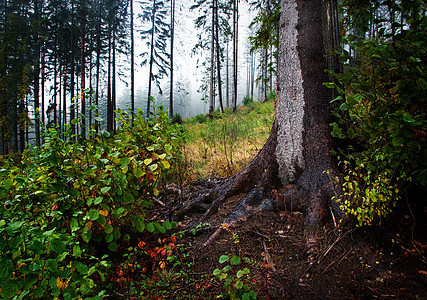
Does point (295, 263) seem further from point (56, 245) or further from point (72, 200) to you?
point (72, 200)

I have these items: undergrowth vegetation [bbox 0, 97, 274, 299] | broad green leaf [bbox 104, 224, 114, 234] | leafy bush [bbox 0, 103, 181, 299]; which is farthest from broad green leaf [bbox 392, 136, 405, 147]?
broad green leaf [bbox 104, 224, 114, 234]

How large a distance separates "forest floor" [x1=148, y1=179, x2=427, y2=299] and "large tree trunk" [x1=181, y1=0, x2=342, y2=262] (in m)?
0.34

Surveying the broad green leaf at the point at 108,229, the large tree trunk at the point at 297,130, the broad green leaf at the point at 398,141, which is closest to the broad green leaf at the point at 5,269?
the broad green leaf at the point at 108,229

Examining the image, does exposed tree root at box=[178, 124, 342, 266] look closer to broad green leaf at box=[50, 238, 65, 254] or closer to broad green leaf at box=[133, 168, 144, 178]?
broad green leaf at box=[133, 168, 144, 178]

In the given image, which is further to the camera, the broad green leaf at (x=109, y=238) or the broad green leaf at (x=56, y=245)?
the broad green leaf at (x=109, y=238)

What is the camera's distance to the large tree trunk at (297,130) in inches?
89.8

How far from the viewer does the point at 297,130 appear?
2.48m

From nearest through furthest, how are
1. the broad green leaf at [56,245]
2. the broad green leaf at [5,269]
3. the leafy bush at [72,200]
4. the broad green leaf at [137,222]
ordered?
the broad green leaf at [5,269]
the broad green leaf at [56,245]
the leafy bush at [72,200]
the broad green leaf at [137,222]

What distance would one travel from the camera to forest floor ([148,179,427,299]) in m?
1.46

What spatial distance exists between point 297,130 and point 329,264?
53.7 inches

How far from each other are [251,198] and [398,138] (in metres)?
1.53

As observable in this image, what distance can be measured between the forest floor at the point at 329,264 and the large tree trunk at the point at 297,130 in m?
0.34

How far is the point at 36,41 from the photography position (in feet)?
59.3

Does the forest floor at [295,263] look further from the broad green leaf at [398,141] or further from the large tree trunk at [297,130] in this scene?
the broad green leaf at [398,141]
